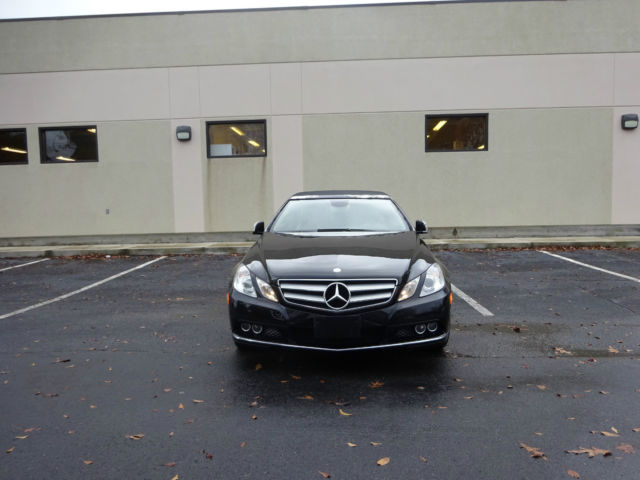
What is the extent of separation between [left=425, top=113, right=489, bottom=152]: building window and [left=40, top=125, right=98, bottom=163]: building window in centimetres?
909

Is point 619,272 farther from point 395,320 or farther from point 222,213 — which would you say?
point 222,213

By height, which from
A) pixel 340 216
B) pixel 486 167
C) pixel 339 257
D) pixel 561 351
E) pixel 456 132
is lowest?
pixel 561 351

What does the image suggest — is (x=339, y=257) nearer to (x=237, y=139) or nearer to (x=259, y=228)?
(x=259, y=228)

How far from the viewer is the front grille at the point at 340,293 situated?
12.4 ft

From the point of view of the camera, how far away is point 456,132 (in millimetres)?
12938

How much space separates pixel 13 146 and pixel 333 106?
895cm

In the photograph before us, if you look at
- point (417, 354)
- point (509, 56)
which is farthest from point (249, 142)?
point (417, 354)

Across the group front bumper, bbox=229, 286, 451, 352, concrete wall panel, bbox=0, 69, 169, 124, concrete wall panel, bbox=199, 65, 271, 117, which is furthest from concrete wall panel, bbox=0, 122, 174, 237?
front bumper, bbox=229, 286, 451, 352

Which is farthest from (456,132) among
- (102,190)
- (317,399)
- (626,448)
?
(626,448)

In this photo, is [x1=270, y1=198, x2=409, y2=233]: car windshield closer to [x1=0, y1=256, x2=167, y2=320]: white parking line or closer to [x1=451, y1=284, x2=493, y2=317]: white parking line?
[x1=451, y1=284, x2=493, y2=317]: white parking line

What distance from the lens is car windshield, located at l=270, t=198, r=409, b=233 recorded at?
210 inches

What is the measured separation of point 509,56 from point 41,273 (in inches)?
477

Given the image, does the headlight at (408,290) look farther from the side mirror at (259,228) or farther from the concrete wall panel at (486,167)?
the concrete wall panel at (486,167)

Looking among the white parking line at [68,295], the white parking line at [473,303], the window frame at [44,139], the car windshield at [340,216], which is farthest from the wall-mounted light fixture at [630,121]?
the window frame at [44,139]
